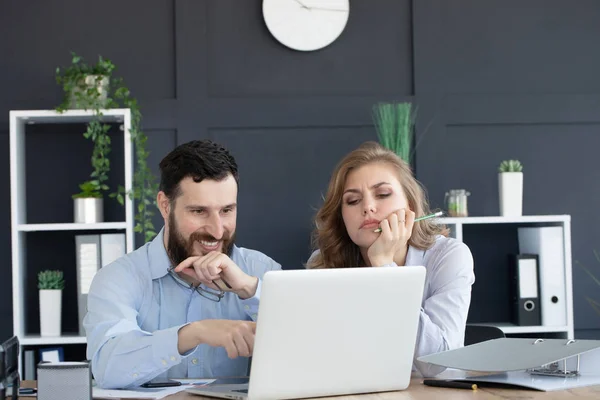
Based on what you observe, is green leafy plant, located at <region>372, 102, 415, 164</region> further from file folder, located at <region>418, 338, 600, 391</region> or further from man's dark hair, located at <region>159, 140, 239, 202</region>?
file folder, located at <region>418, 338, 600, 391</region>

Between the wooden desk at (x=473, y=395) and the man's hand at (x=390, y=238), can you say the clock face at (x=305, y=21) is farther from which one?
the wooden desk at (x=473, y=395)

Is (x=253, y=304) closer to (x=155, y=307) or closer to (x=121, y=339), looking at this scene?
(x=155, y=307)

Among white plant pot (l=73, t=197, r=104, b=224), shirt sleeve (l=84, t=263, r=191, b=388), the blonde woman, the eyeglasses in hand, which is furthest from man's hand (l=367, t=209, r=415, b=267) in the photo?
white plant pot (l=73, t=197, r=104, b=224)

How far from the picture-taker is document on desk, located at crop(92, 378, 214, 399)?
73.1 inches

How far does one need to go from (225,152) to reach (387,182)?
21.6 inches

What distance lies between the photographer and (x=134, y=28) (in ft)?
14.0

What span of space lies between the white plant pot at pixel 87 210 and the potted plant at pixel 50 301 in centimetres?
28

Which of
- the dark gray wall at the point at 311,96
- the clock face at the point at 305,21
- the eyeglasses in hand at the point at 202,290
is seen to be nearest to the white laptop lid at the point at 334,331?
the eyeglasses in hand at the point at 202,290

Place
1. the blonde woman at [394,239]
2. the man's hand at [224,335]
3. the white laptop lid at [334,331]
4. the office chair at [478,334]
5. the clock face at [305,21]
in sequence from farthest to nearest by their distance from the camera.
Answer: the clock face at [305,21]
the office chair at [478,334]
the blonde woman at [394,239]
the man's hand at [224,335]
the white laptop lid at [334,331]

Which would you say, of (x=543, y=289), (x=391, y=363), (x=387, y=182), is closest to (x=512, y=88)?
(x=543, y=289)

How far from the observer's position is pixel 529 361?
186 centimetres

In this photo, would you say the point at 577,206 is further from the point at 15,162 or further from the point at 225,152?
the point at 15,162

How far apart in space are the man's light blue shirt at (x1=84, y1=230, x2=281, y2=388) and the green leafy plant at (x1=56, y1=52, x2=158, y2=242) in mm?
1359

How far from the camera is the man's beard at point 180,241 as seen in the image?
8.02 feet
